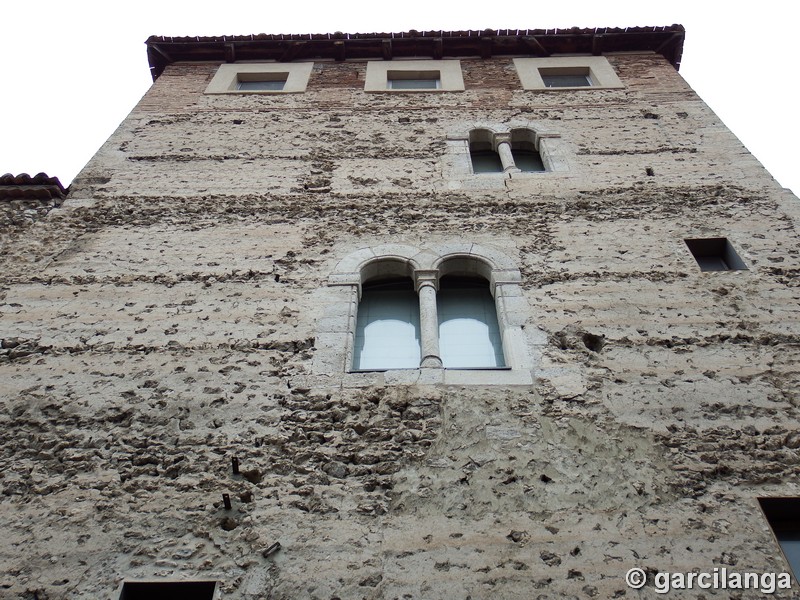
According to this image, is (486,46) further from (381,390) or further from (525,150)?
(381,390)

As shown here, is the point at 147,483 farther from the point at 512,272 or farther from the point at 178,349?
the point at 512,272

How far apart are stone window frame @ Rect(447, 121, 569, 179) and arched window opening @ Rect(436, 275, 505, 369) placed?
1.67 metres

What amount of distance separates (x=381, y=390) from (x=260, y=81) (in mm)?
6507

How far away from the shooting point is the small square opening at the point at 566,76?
943cm

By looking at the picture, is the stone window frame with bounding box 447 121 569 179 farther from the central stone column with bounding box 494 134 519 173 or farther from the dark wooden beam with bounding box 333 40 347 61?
the dark wooden beam with bounding box 333 40 347 61

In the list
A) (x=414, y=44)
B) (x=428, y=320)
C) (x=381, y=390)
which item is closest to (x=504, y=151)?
(x=428, y=320)

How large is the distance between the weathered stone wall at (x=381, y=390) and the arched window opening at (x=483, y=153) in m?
0.27

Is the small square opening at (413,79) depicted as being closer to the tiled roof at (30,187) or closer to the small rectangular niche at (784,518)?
the tiled roof at (30,187)

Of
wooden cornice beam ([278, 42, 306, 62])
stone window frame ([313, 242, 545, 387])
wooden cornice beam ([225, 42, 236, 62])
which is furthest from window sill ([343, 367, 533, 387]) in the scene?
wooden cornice beam ([225, 42, 236, 62])

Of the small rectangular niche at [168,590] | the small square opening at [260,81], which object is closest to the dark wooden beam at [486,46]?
the small square opening at [260,81]

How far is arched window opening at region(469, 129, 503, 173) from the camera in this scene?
7.52 metres

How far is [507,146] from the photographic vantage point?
7.55 m

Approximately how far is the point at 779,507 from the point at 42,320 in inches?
192

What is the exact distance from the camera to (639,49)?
10078 millimetres
